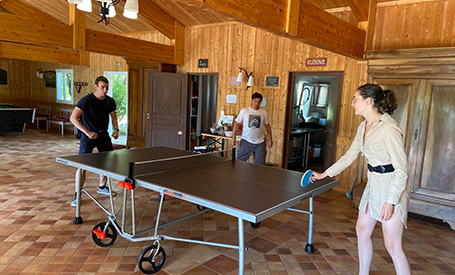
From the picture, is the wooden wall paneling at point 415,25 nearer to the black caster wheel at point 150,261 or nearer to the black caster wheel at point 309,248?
the black caster wheel at point 309,248

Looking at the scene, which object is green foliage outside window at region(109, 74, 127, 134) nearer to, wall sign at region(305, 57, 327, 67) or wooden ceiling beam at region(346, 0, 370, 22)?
wall sign at region(305, 57, 327, 67)

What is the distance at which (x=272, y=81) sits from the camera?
642 cm

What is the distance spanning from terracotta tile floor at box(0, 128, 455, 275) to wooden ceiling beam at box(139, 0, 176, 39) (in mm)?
3987

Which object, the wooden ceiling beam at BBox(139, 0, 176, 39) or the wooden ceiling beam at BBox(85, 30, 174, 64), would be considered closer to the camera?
the wooden ceiling beam at BBox(85, 30, 174, 64)

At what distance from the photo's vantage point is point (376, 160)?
2.28 metres

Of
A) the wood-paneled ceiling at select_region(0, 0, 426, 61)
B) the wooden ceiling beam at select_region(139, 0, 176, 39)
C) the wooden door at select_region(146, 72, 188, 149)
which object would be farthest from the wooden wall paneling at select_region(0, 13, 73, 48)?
the wooden door at select_region(146, 72, 188, 149)

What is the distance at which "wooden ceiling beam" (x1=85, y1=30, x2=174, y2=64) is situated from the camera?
636 cm

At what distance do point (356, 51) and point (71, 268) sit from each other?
14.5ft

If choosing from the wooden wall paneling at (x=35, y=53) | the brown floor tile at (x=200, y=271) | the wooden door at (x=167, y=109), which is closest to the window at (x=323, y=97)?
the wooden door at (x=167, y=109)

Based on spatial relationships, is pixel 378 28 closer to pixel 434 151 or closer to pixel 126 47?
pixel 434 151

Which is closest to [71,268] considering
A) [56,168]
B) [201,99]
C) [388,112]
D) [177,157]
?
[177,157]

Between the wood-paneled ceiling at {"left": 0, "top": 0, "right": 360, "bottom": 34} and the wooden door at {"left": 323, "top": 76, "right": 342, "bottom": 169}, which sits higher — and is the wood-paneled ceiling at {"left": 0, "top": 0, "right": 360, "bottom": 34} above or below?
above

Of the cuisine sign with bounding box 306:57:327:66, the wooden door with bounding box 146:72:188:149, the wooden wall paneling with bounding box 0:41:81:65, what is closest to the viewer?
the cuisine sign with bounding box 306:57:327:66

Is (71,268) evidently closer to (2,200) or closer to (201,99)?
(2,200)
